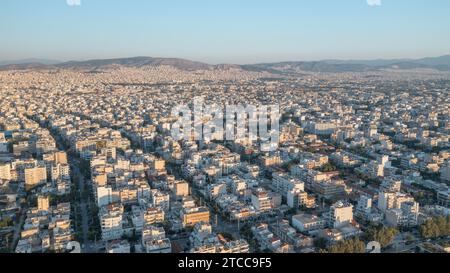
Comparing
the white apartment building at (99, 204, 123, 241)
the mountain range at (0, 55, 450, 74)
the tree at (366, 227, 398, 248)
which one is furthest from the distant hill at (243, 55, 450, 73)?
the white apartment building at (99, 204, 123, 241)

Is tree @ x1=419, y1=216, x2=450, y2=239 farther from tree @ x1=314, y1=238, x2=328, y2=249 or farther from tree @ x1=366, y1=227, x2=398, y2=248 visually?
tree @ x1=314, y1=238, x2=328, y2=249

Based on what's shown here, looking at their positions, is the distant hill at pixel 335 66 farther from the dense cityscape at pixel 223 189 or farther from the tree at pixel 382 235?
the tree at pixel 382 235

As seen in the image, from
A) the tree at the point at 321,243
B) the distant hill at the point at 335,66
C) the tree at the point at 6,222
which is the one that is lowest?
the tree at the point at 321,243

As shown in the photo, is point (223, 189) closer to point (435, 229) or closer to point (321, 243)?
point (321, 243)

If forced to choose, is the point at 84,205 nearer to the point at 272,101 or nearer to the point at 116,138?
the point at 116,138

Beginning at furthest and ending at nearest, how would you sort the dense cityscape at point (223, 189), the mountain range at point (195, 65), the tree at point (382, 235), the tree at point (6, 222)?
the mountain range at point (195, 65) → the tree at point (6, 222) → the dense cityscape at point (223, 189) → the tree at point (382, 235)

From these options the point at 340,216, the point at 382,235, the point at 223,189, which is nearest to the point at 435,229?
the point at 382,235

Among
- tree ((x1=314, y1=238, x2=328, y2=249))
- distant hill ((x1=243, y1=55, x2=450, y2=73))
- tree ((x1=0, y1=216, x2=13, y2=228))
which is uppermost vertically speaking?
distant hill ((x1=243, y1=55, x2=450, y2=73))

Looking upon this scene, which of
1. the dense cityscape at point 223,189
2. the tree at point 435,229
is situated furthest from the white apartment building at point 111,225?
the tree at point 435,229
